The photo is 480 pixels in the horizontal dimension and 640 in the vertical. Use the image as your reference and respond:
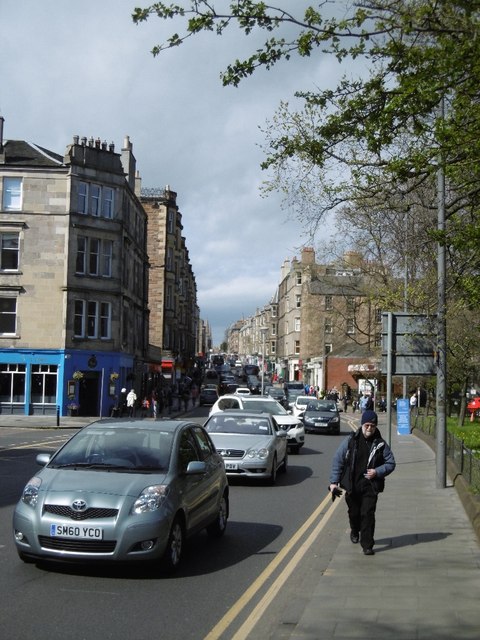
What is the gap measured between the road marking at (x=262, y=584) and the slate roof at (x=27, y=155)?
124 ft

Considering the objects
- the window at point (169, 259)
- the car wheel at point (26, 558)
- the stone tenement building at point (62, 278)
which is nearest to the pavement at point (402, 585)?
the car wheel at point (26, 558)

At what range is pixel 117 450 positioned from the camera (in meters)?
8.94

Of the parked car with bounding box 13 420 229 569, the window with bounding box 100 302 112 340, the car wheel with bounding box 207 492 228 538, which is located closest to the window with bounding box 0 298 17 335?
the window with bounding box 100 302 112 340

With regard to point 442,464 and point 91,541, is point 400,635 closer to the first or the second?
point 91,541

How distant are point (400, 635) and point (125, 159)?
53.1 meters

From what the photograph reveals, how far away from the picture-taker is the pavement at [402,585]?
20.2 ft

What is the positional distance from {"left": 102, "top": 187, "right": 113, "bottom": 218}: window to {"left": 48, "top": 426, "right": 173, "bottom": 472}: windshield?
39.5 meters

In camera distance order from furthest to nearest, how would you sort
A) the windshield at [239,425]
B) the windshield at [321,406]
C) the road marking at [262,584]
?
the windshield at [321,406], the windshield at [239,425], the road marking at [262,584]

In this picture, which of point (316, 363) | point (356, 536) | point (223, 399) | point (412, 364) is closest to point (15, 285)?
point (223, 399)

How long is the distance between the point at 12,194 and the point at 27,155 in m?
3.09

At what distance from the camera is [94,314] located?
46844 mm

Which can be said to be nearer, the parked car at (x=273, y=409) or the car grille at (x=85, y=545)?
the car grille at (x=85, y=545)

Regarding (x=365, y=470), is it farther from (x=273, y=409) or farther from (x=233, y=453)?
(x=273, y=409)

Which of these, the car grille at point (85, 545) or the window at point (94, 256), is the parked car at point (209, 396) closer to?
the window at point (94, 256)
